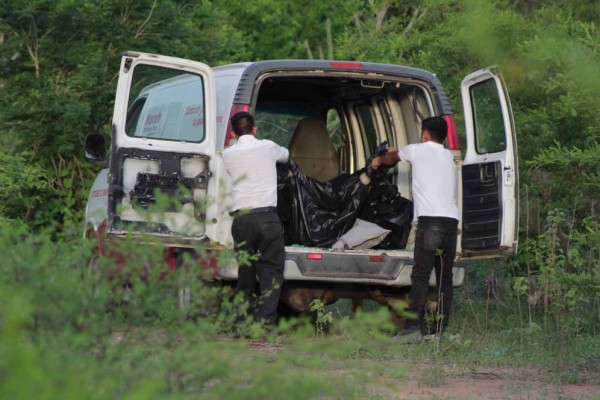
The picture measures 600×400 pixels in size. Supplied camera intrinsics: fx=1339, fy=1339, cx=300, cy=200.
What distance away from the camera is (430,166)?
9727 millimetres

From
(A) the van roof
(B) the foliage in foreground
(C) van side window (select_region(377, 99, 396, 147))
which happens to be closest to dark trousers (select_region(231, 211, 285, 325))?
(A) the van roof

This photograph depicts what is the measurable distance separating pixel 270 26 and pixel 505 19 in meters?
16.2

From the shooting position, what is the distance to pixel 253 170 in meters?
9.31

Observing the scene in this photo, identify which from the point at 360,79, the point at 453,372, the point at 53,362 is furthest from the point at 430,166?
the point at 53,362

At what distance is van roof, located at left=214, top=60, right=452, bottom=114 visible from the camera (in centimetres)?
947

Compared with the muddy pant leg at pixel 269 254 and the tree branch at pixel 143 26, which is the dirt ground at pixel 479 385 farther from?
the tree branch at pixel 143 26

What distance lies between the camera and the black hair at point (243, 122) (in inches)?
367

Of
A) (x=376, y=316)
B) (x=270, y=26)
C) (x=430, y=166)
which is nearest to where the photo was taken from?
(x=376, y=316)

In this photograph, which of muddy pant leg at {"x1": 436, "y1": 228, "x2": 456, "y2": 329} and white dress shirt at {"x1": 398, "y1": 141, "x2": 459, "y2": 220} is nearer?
white dress shirt at {"x1": 398, "y1": 141, "x2": 459, "y2": 220}

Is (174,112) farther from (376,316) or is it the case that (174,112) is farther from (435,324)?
(376,316)

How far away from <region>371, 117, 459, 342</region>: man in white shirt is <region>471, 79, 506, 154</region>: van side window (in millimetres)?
484

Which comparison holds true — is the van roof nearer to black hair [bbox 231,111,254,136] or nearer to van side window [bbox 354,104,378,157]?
black hair [bbox 231,111,254,136]

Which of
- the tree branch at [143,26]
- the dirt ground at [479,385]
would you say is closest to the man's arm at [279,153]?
the dirt ground at [479,385]

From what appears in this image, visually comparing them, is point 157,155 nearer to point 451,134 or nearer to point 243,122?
point 243,122
